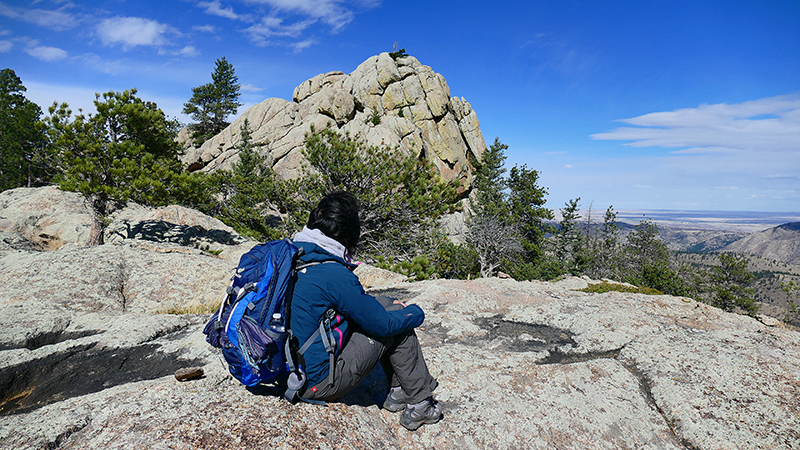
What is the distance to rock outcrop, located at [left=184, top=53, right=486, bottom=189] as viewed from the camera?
43.0m

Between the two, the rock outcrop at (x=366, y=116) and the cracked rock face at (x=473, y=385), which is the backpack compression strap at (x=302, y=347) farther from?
the rock outcrop at (x=366, y=116)

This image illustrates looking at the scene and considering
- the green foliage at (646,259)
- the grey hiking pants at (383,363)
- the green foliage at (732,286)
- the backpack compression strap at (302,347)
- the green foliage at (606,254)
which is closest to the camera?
the backpack compression strap at (302,347)

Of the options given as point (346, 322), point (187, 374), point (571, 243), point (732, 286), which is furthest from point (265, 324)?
point (732, 286)

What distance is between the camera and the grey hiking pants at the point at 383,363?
260 cm

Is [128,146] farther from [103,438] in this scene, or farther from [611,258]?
[611,258]

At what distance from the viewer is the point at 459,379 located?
3.68m

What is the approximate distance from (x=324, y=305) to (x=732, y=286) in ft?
170

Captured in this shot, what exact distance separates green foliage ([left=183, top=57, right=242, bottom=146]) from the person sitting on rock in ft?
181

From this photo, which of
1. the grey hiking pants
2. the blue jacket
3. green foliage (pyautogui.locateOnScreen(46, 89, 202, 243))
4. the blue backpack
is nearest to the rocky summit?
the grey hiking pants

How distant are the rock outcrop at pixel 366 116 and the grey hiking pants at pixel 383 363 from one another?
37901 mm

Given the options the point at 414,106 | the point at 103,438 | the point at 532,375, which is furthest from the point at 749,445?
the point at 414,106

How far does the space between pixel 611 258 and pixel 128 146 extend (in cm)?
4533

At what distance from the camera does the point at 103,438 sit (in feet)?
7.22

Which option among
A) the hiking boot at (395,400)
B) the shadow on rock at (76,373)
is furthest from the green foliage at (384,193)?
the hiking boot at (395,400)
